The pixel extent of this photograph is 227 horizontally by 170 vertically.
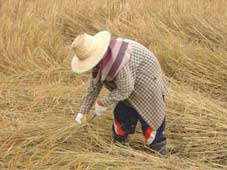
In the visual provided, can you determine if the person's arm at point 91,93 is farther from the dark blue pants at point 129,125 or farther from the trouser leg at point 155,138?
the trouser leg at point 155,138

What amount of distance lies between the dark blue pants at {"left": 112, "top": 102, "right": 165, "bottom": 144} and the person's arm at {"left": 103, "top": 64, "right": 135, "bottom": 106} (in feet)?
0.74

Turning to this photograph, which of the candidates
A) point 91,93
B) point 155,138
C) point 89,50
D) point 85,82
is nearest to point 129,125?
point 155,138

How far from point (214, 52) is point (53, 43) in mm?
1298

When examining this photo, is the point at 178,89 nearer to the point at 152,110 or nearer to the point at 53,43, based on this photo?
the point at 152,110

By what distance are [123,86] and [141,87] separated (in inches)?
5.6

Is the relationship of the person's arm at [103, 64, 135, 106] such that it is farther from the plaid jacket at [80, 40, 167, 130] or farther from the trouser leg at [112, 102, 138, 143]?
the trouser leg at [112, 102, 138, 143]

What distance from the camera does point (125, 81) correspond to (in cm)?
194

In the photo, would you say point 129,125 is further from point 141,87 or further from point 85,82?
point 85,82

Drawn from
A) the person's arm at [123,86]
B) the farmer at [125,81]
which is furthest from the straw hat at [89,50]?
the person's arm at [123,86]

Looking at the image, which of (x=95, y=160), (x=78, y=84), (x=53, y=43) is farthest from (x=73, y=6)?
(x=95, y=160)

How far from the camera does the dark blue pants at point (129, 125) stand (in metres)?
2.18

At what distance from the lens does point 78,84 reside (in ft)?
9.98

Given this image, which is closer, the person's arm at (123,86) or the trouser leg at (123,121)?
the person's arm at (123,86)

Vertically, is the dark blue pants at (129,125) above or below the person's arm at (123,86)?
below
